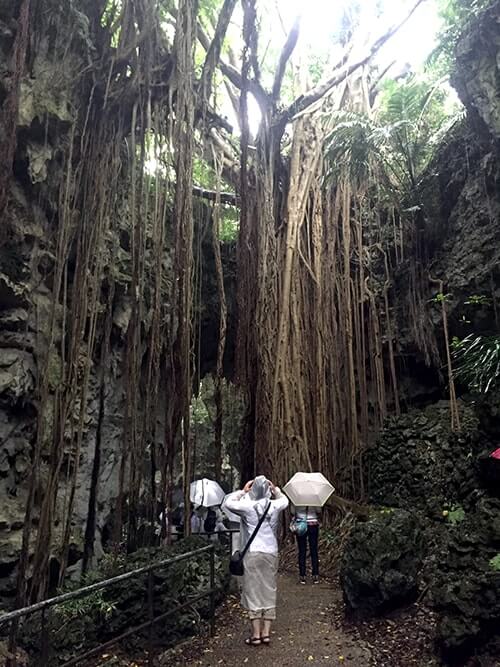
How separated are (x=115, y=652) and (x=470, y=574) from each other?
2280mm

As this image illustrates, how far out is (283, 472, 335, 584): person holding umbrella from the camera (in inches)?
188

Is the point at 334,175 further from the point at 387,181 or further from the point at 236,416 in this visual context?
the point at 236,416

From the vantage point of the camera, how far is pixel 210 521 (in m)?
6.39

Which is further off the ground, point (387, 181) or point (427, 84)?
point (427, 84)

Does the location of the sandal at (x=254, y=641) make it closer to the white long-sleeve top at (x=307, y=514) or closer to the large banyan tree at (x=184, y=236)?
the large banyan tree at (x=184, y=236)

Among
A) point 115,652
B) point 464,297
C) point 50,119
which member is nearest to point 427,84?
point 464,297

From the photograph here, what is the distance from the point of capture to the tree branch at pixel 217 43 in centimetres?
454

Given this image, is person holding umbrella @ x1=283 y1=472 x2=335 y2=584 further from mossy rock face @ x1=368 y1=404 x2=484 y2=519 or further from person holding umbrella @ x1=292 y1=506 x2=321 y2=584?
mossy rock face @ x1=368 y1=404 x2=484 y2=519

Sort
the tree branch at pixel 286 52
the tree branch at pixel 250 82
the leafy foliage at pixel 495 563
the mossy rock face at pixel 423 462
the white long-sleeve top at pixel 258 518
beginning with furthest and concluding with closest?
1. the tree branch at pixel 250 82
2. the tree branch at pixel 286 52
3. the mossy rock face at pixel 423 462
4. the white long-sleeve top at pixel 258 518
5. the leafy foliage at pixel 495 563

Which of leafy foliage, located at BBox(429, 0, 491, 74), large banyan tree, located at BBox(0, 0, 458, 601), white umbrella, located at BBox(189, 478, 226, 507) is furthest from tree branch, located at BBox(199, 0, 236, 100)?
white umbrella, located at BBox(189, 478, 226, 507)

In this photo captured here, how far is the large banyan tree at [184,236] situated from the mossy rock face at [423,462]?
53 centimetres

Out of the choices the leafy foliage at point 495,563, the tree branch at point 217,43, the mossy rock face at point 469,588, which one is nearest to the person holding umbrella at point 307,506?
the mossy rock face at point 469,588

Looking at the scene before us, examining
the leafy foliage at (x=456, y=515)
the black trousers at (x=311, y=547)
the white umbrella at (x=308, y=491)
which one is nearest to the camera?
the leafy foliage at (x=456, y=515)

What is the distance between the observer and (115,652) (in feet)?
11.4
